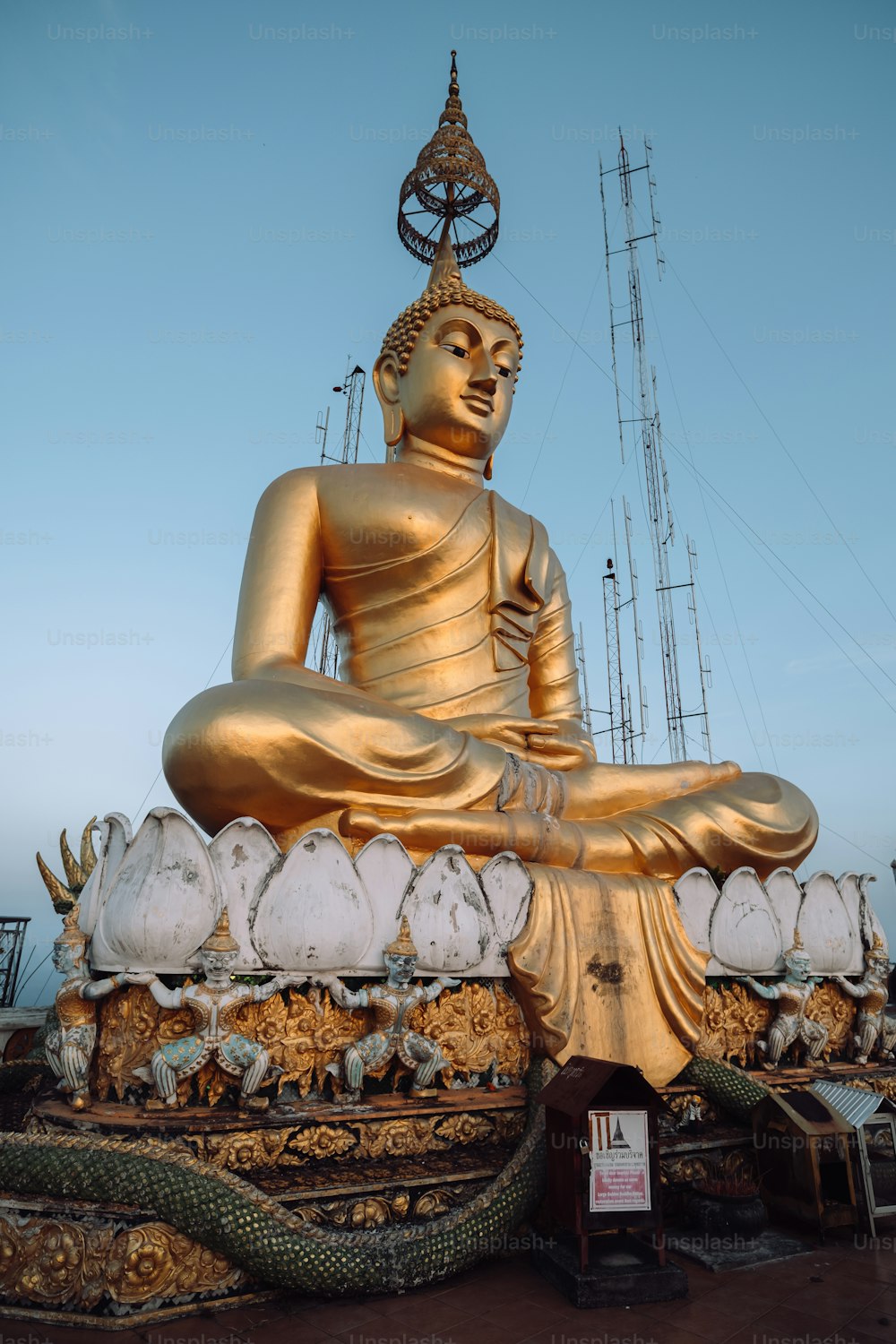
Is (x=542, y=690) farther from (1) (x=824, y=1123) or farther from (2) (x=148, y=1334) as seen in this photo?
(2) (x=148, y=1334)

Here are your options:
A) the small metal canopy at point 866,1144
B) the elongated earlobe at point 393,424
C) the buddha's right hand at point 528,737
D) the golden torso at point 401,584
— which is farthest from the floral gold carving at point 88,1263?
the elongated earlobe at point 393,424

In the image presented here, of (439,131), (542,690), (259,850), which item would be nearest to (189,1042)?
(259,850)

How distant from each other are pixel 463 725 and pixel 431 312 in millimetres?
3608

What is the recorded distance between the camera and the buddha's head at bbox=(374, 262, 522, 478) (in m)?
7.15

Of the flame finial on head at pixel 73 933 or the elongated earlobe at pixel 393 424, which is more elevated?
the elongated earlobe at pixel 393 424

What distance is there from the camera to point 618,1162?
335cm

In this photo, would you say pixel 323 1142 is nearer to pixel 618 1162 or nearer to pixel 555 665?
pixel 618 1162

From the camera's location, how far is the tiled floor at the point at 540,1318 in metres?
2.86

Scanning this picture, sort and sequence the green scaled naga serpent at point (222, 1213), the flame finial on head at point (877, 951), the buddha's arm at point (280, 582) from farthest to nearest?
the buddha's arm at point (280, 582) < the flame finial on head at point (877, 951) < the green scaled naga serpent at point (222, 1213)

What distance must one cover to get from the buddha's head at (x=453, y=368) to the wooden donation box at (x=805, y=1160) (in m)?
5.30

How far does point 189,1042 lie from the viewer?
3.60 metres

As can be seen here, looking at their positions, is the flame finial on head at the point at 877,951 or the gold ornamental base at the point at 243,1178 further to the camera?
the flame finial on head at the point at 877,951

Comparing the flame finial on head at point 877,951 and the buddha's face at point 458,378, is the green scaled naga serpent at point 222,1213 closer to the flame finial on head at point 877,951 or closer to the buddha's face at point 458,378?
the flame finial on head at point 877,951

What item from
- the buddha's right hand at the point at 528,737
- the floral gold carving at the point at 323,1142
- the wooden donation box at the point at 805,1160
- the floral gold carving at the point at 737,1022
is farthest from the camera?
the buddha's right hand at the point at 528,737
